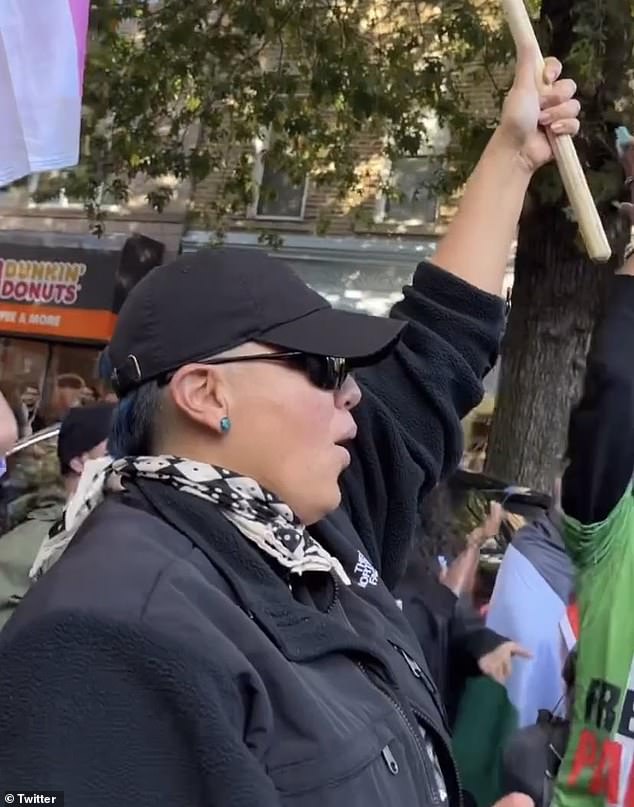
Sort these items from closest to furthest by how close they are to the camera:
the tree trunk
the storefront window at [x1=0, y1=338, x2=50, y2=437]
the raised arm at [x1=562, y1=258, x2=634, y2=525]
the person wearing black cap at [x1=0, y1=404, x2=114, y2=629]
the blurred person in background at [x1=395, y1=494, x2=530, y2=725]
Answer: the raised arm at [x1=562, y1=258, x2=634, y2=525] < the blurred person in background at [x1=395, y1=494, x2=530, y2=725] < the person wearing black cap at [x1=0, y1=404, x2=114, y2=629] < the tree trunk < the storefront window at [x1=0, y1=338, x2=50, y2=437]

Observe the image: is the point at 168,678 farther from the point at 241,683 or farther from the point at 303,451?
the point at 303,451

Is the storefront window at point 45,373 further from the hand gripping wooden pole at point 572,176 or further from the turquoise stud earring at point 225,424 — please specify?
the turquoise stud earring at point 225,424

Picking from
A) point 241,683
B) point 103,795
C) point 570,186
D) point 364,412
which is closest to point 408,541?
point 364,412

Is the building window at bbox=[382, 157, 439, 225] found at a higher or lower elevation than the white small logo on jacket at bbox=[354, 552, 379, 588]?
higher

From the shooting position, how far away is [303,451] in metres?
1.59

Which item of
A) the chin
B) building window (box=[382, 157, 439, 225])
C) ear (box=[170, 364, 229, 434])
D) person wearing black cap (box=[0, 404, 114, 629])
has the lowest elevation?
person wearing black cap (box=[0, 404, 114, 629])

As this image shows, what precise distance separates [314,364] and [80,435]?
2.31m

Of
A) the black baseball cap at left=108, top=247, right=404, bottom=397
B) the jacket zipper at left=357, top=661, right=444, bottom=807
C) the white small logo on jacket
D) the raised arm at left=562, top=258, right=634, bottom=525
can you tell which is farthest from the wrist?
the jacket zipper at left=357, top=661, right=444, bottom=807

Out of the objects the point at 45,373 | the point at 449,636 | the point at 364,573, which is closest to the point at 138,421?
the point at 364,573

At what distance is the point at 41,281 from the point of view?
48.9 feet

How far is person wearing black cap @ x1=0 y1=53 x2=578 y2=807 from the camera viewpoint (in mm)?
1136

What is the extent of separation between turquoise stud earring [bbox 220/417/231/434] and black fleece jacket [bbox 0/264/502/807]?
0.47 feet

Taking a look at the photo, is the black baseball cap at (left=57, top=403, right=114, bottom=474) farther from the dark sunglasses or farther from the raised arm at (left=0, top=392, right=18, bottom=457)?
the dark sunglasses

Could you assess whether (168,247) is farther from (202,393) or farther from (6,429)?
(202,393)
